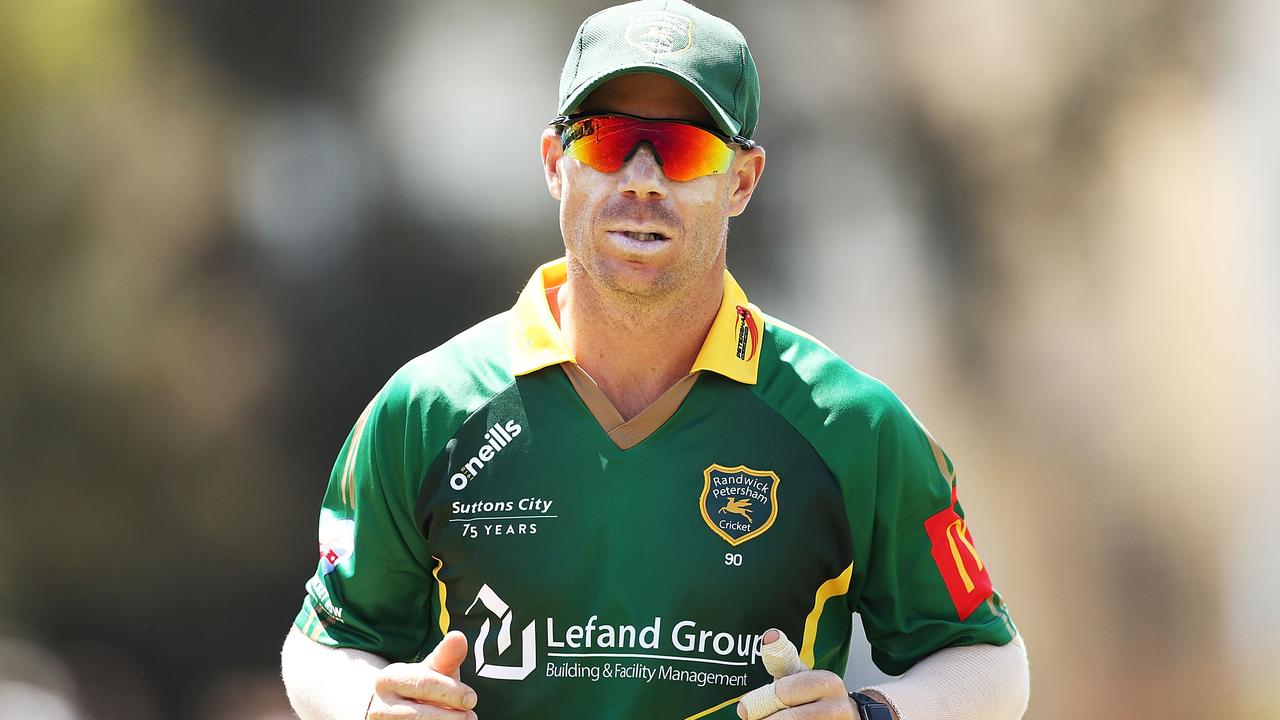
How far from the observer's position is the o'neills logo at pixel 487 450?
7.77 feet

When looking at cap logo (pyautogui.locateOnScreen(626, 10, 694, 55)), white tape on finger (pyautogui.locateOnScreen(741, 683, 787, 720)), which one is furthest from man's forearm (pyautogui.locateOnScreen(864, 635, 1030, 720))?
cap logo (pyautogui.locateOnScreen(626, 10, 694, 55))

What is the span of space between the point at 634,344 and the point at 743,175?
36 cm

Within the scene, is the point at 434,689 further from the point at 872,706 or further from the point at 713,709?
the point at 872,706

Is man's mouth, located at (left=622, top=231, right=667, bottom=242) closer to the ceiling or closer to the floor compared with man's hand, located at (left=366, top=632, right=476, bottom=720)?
closer to the ceiling

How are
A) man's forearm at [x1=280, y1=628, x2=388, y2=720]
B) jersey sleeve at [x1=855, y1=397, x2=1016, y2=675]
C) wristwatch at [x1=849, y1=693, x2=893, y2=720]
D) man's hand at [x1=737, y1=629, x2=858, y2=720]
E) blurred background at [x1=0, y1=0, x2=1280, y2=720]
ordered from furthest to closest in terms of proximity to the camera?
blurred background at [x1=0, y1=0, x2=1280, y2=720] < jersey sleeve at [x1=855, y1=397, x2=1016, y2=675] < man's forearm at [x1=280, y1=628, x2=388, y2=720] < wristwatch at [x1=849, y1=693, x2=893, y2=720] < man's hand at [x1=737, y1=629, x2=858, y2=720]

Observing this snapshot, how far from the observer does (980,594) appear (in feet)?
7.97

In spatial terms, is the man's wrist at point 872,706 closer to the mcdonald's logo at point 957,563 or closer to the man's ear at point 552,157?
the mcdonald's logo at point 957,563

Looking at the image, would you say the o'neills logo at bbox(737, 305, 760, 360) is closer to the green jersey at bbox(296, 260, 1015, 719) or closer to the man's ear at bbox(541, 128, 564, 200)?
the green jersey at bbox(296, 260, 1015, 719)

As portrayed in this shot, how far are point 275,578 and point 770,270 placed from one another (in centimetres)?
193

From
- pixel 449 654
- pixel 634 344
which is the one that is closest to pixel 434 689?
pixel 449 654

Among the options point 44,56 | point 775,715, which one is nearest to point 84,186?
point 44,56

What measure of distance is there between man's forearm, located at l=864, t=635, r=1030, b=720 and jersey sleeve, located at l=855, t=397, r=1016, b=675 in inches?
1.2

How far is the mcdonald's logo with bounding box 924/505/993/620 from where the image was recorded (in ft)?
7.87

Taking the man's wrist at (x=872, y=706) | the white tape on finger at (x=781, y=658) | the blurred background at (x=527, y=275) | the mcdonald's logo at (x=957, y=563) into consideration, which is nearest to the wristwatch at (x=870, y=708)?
the man's wrist at (x=872, y=706)
